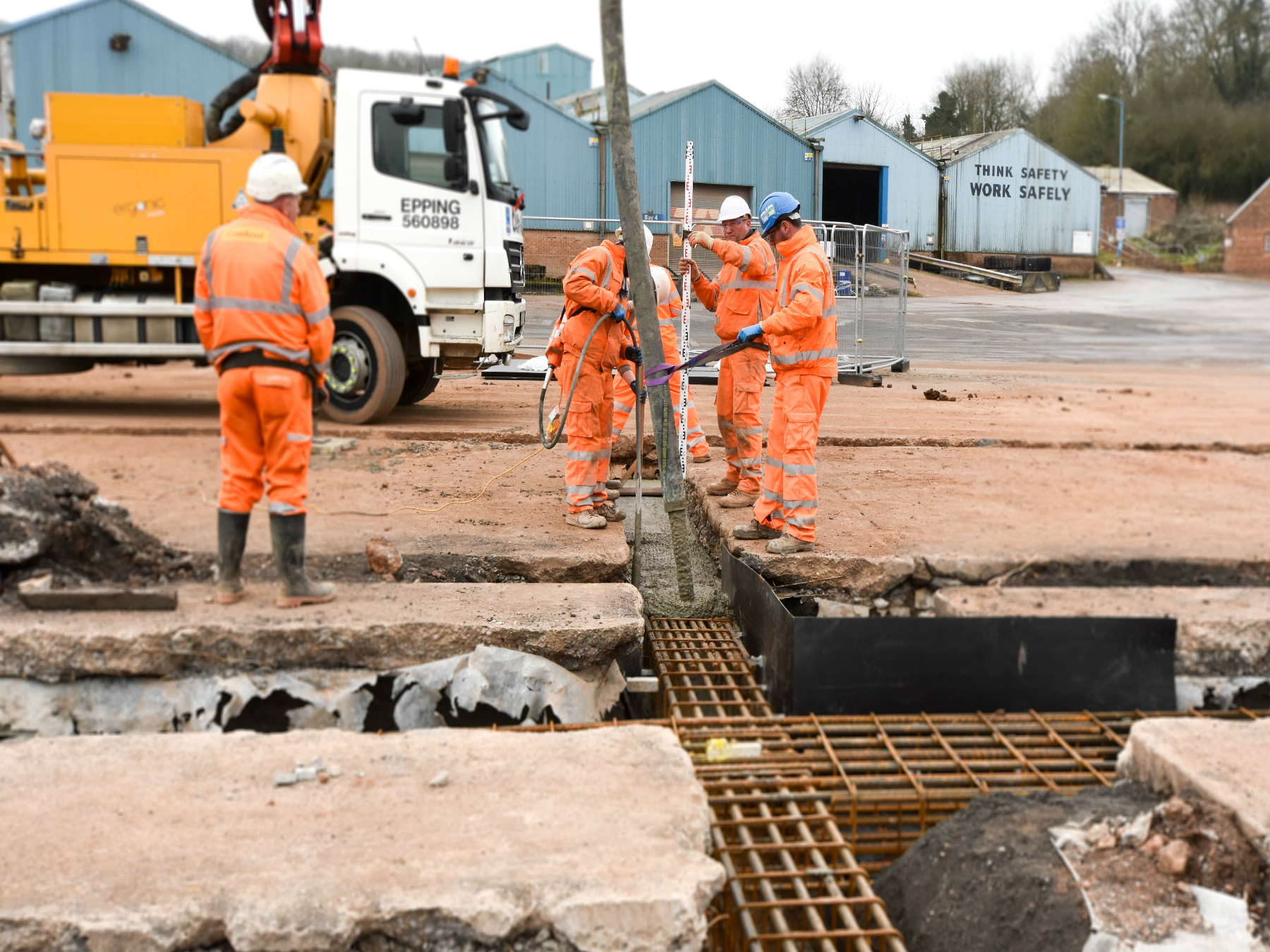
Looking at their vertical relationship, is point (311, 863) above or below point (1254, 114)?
below

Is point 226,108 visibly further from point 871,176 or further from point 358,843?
point 358,843

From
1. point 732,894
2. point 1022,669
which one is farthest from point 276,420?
point 1022,669

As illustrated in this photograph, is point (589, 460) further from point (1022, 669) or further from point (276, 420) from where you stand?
point (1022, 669)

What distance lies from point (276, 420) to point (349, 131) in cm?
583

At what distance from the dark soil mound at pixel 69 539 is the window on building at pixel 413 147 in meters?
5.09

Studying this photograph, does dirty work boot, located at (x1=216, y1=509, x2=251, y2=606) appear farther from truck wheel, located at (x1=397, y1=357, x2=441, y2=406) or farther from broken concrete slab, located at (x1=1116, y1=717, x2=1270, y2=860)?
truck wheel, located at (x1=397, y1=357, x2=441, y2=406)

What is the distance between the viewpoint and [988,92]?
10.1m

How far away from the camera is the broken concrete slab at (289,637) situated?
13.0 feet

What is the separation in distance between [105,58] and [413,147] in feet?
78.4

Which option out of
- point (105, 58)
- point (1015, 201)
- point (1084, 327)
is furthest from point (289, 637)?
point (105, 58)

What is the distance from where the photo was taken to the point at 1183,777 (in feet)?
9.65

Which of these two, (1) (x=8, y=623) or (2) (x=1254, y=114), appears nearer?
(1) (x=8, y=623)

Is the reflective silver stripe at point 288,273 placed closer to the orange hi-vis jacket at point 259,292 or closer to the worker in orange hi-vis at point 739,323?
the orange hi-vis jacket at point 259,292

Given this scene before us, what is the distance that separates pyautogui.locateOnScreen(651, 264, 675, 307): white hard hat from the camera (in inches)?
294
